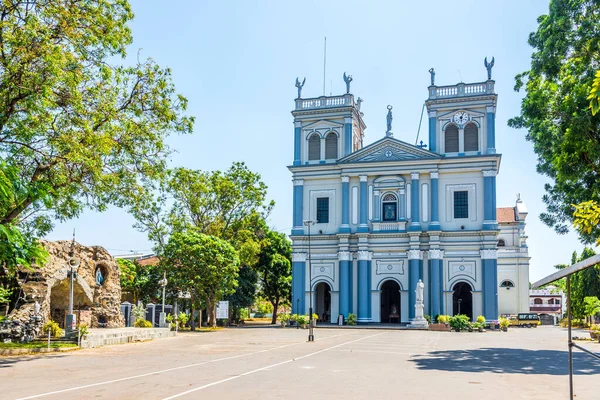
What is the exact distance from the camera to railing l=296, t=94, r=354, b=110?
51031 mm

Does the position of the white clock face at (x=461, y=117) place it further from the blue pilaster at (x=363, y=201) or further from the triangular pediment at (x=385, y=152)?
the blue pilaster at (x=363, y=201)

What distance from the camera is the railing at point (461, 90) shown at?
48.2 metres

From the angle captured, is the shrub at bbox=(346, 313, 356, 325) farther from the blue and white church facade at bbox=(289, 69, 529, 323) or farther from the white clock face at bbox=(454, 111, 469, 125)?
the white clock face at bbox=(454, 111, 469, 125)

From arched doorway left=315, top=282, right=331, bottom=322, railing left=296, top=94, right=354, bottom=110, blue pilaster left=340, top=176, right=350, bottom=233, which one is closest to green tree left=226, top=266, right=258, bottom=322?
arched doorway left=315, top=282, right=331, bottom=322

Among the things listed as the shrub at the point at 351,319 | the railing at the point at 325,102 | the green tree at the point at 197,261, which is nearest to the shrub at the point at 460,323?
the shrub at the point at 351,319

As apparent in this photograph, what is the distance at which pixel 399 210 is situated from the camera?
49031mm

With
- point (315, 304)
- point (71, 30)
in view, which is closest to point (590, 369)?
point (71, 30)

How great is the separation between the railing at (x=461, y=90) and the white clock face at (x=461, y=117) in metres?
Answer: 1.41

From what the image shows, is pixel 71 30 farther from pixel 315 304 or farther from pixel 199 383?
pixel 315 304

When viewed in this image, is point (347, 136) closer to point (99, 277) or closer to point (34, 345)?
point (99, 277)

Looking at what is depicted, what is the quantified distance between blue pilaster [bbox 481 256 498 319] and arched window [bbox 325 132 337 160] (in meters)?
14.2

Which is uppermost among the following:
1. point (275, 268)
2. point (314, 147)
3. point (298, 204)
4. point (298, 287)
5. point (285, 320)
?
point (314, 147)

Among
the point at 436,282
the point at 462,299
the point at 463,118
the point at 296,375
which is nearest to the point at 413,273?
the point at 436,282

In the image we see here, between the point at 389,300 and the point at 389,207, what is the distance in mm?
8031
